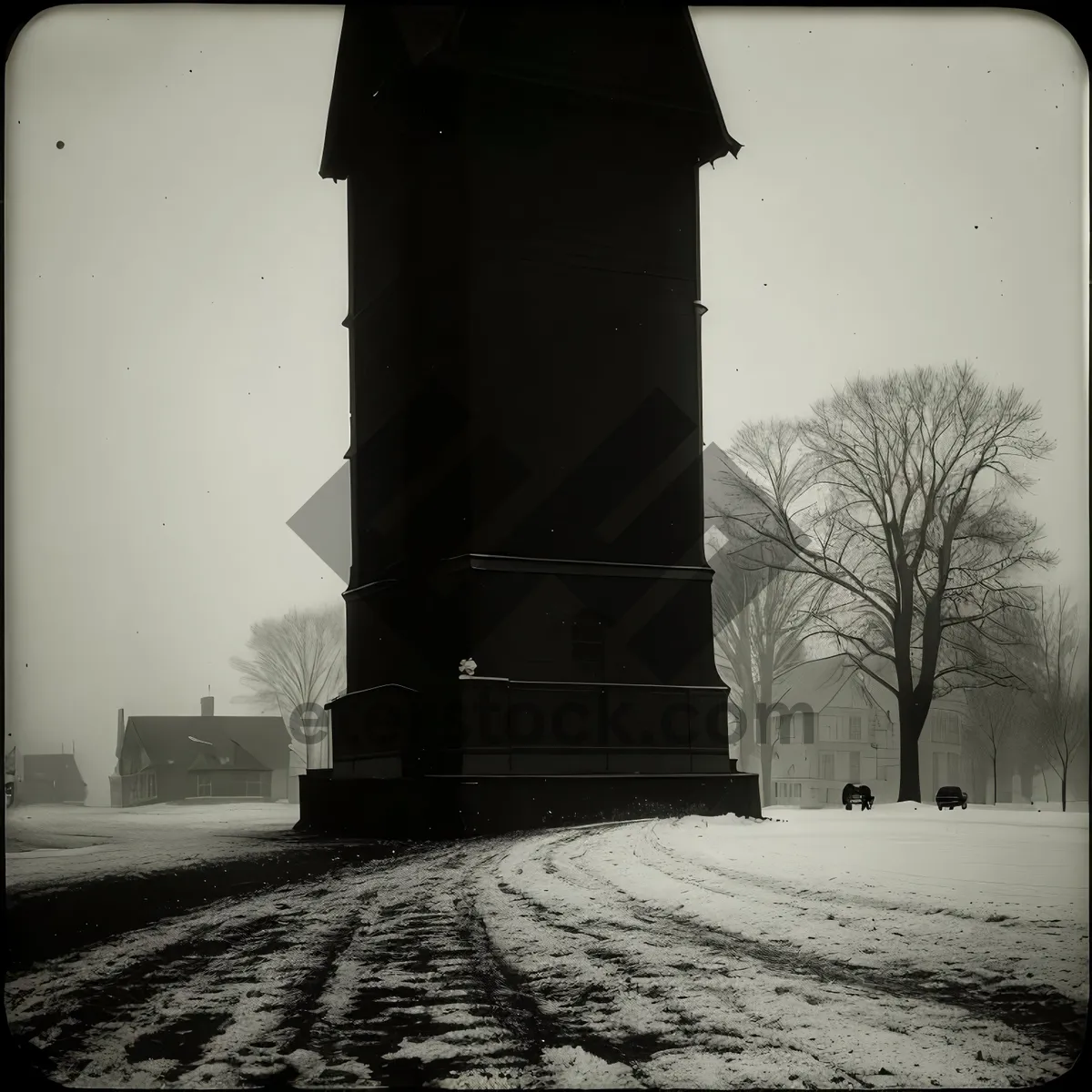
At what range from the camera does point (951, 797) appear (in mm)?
7516

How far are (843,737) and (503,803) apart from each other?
2422 millimetres

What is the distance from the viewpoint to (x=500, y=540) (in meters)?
10.1

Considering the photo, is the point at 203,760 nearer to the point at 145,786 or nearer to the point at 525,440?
the point at 145,786

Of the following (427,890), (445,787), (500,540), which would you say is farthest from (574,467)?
(427,890)

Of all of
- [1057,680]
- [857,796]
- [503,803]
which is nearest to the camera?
[1057,680]

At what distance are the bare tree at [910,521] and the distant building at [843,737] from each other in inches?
3.5

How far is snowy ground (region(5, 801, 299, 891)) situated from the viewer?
21.3ft

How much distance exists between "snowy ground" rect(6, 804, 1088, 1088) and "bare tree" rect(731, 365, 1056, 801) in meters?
1.09

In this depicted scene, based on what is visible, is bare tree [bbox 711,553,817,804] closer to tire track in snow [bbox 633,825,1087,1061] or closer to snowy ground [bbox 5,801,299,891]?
tire track in snow [bbox 633,825,1087,1061]

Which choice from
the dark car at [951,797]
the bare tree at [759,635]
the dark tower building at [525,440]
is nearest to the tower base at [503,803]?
the dark tower building at [525,440]

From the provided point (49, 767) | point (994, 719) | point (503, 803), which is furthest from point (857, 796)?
point (49, 767)

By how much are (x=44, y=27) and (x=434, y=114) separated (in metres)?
3.98

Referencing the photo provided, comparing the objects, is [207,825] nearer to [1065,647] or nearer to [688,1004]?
[688,1004]

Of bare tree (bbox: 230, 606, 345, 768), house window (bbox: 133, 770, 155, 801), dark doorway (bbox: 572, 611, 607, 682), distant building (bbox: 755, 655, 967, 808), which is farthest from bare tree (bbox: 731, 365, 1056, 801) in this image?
house window (bbox: 133, 770, 155, 801)
